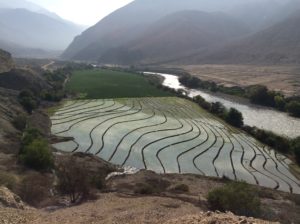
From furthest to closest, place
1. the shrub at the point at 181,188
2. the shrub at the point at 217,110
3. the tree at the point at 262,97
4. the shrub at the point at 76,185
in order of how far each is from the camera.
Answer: the tree at the point at 262,97
the shrub at the point at 217,110
the shrub at the point at 181,188
the shrub at the point at 76,185

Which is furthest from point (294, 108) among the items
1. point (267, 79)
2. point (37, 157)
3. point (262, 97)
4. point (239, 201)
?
point (267, 79)

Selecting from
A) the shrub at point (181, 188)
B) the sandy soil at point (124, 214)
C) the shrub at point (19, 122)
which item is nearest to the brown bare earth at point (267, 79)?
the shrub at point (19, 122)

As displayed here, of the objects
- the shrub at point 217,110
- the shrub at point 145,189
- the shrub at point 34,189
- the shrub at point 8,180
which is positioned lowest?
the shrub at point 217,110

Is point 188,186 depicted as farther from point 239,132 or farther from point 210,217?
point 239,132

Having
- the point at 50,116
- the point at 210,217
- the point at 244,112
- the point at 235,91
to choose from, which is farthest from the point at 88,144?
the point at 235,91

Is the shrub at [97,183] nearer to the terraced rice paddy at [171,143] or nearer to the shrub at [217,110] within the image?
the terraced rice paddy at [171,143]

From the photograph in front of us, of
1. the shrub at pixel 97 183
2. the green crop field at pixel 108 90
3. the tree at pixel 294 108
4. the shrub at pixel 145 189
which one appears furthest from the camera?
the green crop field at pixel 108 90

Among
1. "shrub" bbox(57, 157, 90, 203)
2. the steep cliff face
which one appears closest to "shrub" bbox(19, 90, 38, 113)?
the steep cliff face

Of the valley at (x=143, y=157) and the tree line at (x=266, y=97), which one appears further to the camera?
the tree line at (x=266, y=97)

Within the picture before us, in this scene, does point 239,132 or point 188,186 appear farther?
point 239,132
